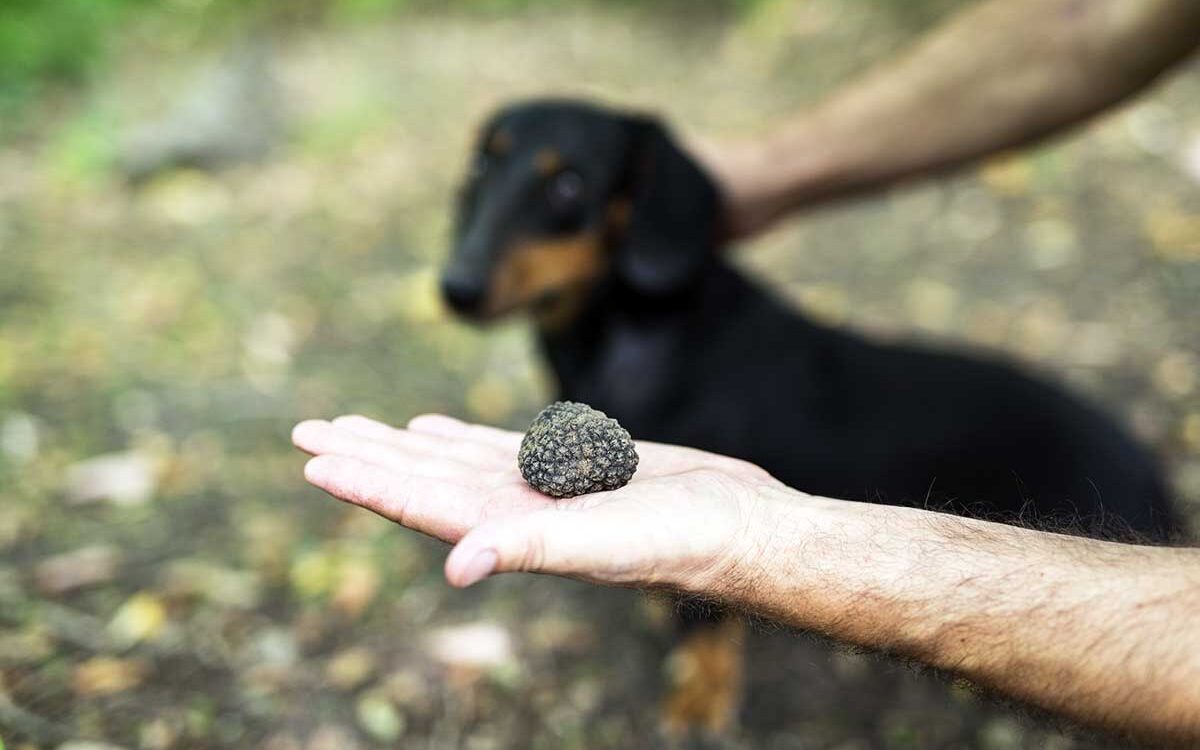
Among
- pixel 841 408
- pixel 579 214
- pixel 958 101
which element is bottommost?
pixel 841 408

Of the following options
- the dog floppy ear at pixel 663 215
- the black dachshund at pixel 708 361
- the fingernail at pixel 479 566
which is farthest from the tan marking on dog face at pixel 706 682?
the fingernail at pixel 479 566

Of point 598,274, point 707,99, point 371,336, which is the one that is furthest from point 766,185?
point 707,99

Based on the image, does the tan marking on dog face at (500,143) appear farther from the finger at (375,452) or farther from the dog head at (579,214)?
the finger at (375,452)

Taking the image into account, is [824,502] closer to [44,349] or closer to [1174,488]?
[1174,488]

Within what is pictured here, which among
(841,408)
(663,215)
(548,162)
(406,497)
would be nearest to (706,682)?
(841,408)

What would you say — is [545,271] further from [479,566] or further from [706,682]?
[479,566]

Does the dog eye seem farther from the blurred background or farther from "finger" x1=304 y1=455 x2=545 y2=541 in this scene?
"finger" x1=304 y1=455 x2=545 y2=541
